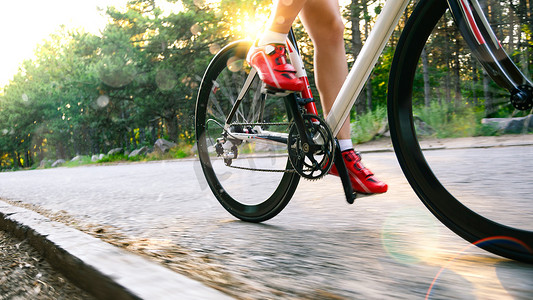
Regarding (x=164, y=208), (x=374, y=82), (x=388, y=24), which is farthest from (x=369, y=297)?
(x=374, y=82)

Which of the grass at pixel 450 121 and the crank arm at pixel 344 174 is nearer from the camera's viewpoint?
the grass at pixel 450 121

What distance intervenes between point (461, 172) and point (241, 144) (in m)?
1.33

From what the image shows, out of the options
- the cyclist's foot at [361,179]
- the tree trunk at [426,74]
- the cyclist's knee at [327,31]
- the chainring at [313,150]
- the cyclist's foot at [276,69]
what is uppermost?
the cyclist's knee at [327,31]

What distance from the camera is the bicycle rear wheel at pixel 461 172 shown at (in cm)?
138

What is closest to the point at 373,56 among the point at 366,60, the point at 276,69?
the point at 366,60

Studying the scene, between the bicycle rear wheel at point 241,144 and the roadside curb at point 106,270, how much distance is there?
2.80ft

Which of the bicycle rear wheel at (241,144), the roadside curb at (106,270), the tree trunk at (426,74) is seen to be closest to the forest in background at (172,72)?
the tree trunk at (426,74)

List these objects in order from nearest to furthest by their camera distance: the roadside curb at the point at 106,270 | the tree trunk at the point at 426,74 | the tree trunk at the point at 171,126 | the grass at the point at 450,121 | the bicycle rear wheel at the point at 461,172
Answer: the roadside curb at the point at 106,270 < the bicycle rear wheel at the point at 461,172 < the tree trunk at the point at 426,74 < the grass at the point at 450,121 < the tree trunk at the point at 171,126

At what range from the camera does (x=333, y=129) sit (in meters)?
2.06

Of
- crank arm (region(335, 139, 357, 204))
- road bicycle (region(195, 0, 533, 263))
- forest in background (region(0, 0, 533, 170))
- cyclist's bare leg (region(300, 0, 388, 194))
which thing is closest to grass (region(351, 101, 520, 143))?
forest in background (region(0, 0, 533, 170))

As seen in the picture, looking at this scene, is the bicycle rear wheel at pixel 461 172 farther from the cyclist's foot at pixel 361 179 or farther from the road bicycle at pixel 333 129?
the cyclist's foot at pixel 361 179

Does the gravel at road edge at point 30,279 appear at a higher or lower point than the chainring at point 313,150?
lower

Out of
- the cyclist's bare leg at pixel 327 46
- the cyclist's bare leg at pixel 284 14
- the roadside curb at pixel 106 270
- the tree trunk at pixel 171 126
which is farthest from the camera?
A: the tree trunk at pixel 171 126

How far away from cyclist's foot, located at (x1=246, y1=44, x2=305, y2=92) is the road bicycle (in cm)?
7
